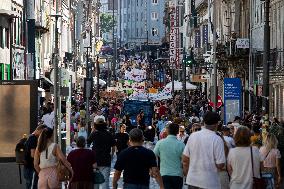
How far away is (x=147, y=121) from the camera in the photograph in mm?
49625

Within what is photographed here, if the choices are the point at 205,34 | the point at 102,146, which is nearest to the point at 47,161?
the point at 102,146

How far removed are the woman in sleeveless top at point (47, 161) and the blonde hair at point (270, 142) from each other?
3523 millimetres

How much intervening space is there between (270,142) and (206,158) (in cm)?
458

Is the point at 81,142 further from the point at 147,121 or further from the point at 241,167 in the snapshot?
the point at 147,121

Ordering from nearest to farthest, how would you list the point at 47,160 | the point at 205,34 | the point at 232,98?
1. the point at 47,160
2. the point at 232,98
3. the point at 205,34

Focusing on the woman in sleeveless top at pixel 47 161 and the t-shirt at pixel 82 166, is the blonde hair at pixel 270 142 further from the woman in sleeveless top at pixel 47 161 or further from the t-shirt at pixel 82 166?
the woman in sleeveless top at pixel 47 161

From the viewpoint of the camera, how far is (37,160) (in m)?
16.3

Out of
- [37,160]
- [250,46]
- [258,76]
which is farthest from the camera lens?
[250,46]

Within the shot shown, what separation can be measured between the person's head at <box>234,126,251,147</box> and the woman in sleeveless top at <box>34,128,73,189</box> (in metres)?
3.00

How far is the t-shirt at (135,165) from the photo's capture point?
14.2 m

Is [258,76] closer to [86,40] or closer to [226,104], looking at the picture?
[226,104]

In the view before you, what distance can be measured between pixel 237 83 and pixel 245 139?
21.5 m

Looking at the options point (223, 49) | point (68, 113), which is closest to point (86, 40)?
point (223, 49)

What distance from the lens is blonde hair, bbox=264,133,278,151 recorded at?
57.4 ft
